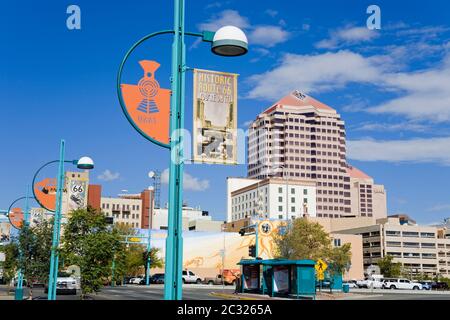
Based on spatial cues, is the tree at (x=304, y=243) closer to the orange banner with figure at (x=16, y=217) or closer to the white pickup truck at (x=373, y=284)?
the white pickup truck at (x=373, y=284)

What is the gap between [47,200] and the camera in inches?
1318

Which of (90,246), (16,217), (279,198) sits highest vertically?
(279,198)

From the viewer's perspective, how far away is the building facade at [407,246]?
142 metres

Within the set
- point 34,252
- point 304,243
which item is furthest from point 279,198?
point 34,252

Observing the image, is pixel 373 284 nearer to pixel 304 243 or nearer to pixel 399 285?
pixel 399 285

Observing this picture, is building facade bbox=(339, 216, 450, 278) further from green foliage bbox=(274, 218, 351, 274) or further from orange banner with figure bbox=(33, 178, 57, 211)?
orange banner with figure bbox=(33, 178, 57, 211)

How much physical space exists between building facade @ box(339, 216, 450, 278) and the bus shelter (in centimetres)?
9649

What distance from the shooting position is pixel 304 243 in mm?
61031

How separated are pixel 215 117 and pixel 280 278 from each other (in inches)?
1460

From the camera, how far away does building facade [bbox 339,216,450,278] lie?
142 meters

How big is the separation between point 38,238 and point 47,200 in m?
6.10
